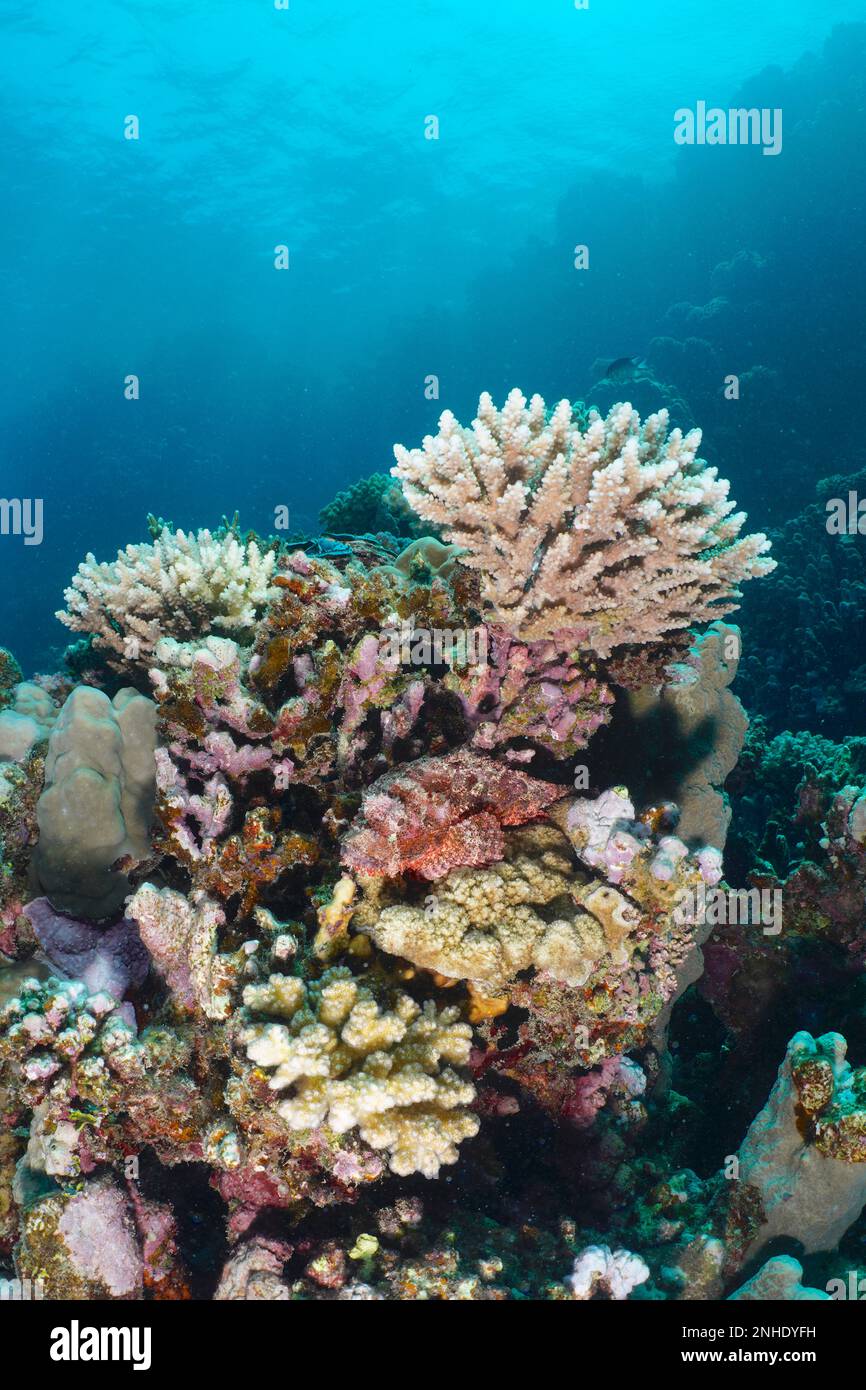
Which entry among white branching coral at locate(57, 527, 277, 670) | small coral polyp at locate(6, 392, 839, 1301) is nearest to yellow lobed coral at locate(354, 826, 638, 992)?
small coral polyp at locate(6, 392, 839, 1301)

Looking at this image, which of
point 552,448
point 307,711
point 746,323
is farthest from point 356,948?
point 746,323

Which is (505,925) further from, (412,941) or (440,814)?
(440,814)

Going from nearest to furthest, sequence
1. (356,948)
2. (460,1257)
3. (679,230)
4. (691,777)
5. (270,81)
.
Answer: (460,1257)
(356,948)
(691,777)
(679,230)
(270,81)

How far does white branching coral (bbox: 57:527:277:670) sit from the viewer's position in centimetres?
455

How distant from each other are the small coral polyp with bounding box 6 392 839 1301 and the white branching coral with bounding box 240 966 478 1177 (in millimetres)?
14

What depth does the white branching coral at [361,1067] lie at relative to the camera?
2.68 m

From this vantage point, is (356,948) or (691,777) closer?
(356,948)

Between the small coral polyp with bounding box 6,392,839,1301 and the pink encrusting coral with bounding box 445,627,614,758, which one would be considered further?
the pink encrusting coral with bounding box 445,627,614,758

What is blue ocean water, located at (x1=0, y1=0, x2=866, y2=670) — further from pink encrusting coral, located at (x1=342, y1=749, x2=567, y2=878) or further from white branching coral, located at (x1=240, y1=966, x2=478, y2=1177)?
white branching coral, located at (x1=240, y1=966, x2=478, y2=1177)

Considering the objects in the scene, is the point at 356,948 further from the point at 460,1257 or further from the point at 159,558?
the point at 159,558

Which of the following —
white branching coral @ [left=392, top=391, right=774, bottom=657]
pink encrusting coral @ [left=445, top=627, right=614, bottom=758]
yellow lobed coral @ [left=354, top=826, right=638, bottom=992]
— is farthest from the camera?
pink encrusting coral @ [left=445, top=627, right=614, bottom=758]

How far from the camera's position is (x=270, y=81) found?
53.7 m

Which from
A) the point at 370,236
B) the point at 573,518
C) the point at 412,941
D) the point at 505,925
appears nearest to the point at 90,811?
the point at 412,941
